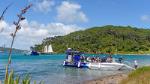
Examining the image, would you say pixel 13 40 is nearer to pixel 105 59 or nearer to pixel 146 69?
pixel 146 69

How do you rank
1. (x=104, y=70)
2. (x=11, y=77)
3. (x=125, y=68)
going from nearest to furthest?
(x=11, y=77) → (x=104, y=70) → (x=125, y=68)

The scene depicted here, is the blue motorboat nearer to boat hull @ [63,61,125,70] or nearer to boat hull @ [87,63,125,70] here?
boat hull @ [63,61,125,70]

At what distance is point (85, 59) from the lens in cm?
7688

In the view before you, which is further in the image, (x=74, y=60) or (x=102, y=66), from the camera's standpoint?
(x=74, y=60)

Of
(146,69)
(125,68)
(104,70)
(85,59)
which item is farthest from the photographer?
(85,59)

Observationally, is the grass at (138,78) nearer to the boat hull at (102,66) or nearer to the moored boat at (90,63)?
the boat hull at (102,66)

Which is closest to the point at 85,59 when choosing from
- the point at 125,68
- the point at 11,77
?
the point at 125,68

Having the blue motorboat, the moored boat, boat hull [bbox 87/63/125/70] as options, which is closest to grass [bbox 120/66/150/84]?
boat hull [bbox 87/63/125/70]

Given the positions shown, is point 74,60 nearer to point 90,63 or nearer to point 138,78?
point 90,63

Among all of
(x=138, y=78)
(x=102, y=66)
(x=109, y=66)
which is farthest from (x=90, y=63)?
(x=138, y=78)

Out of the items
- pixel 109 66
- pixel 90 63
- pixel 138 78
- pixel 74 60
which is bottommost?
pixel 138 78

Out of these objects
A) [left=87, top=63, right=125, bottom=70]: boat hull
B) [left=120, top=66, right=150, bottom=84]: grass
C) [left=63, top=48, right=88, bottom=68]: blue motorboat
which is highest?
[left=63, top=48, right=88, bottom=68]: blue motorboat

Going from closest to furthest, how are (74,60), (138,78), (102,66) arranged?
(138,78) → (102,66) → (74,60)

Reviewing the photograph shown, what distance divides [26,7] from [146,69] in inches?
1261
